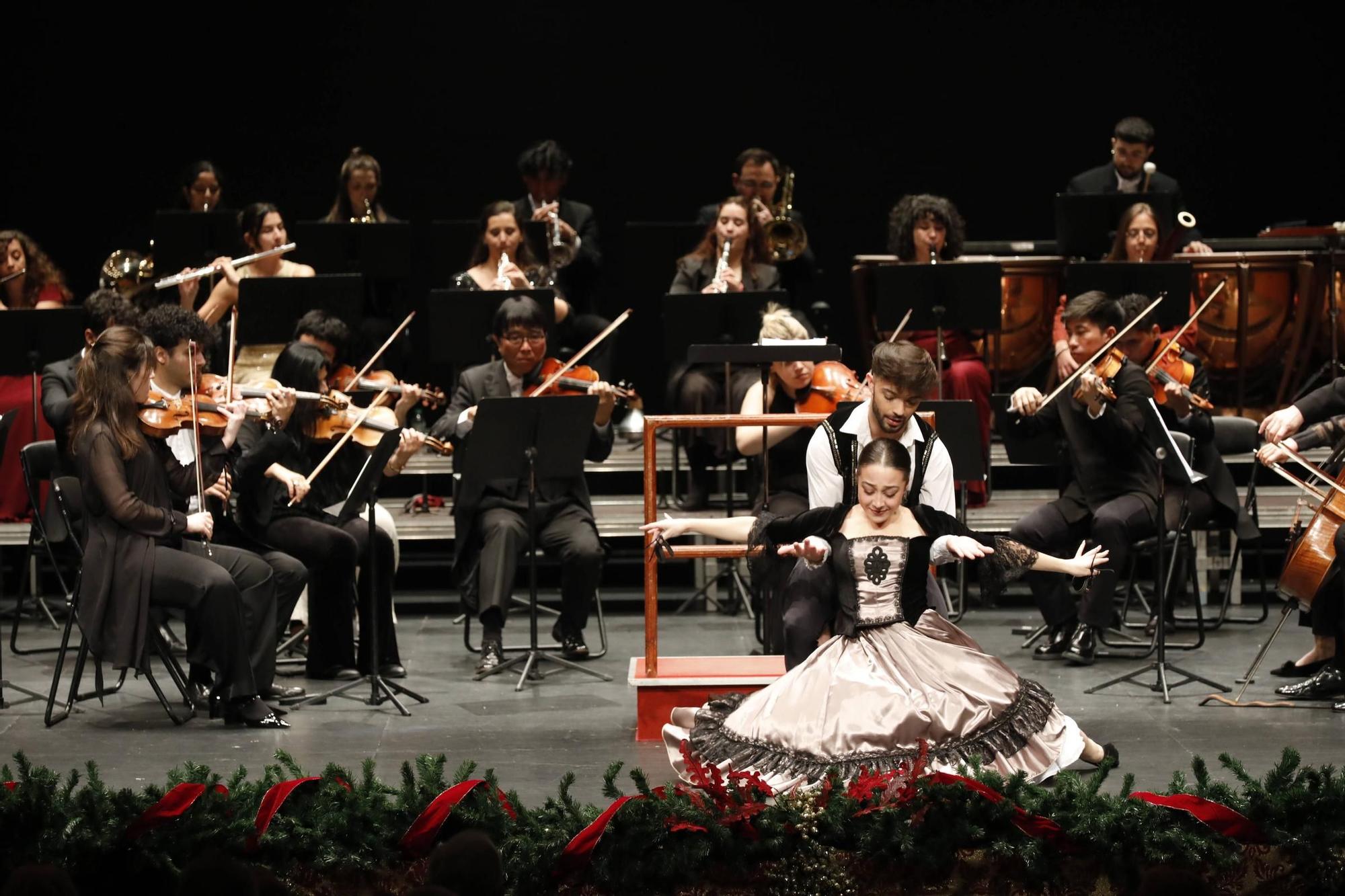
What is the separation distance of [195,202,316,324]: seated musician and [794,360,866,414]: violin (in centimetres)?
258

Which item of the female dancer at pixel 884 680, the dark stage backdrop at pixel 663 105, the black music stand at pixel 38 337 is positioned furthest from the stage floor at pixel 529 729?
the dark stage backdrop at pixel 663 105

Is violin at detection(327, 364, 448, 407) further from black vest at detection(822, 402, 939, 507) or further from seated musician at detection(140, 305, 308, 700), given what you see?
black vest at detection(822, 402, 939, 507)

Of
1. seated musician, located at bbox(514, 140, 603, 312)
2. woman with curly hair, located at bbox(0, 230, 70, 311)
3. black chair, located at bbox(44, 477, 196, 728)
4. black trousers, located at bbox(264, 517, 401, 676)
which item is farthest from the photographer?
seated musician, located at bbox(514, 140, 603, 312)

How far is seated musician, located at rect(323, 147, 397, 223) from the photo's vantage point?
8.36 meters

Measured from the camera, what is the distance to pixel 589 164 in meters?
9.68

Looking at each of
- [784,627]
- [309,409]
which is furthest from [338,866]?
[309,409]

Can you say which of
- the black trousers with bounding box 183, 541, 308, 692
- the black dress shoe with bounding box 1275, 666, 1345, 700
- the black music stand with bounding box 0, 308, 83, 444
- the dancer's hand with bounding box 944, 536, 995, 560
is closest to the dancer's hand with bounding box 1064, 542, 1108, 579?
the dancer's hand with bounding box 944, 536, 995, 560

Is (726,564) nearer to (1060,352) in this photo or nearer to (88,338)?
(1060,352)

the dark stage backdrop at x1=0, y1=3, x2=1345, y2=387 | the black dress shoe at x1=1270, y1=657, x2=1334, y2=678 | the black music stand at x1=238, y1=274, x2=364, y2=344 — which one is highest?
the dark stage backdrop at x1=0, y1=3, x2=1345, y2=387

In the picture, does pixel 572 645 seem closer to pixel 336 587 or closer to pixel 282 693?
pixel 336 587

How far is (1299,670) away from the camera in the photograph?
604 centimetres

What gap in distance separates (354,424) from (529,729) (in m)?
1.49

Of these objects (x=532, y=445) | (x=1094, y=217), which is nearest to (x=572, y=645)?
(x=532, y=445)

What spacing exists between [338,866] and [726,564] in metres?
3.73
